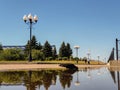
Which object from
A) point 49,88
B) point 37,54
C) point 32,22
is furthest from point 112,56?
point 49,88

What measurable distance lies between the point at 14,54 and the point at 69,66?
3325 cm

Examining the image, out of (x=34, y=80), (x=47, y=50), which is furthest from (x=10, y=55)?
(x=34, y=80)

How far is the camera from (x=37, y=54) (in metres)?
67.8

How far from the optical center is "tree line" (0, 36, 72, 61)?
57.0 meters

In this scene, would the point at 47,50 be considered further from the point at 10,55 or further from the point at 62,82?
the point at 62,82

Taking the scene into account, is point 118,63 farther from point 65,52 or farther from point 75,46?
point 65,52

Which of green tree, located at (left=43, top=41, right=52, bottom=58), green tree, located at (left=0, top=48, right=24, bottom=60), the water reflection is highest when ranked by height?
green tree, located at (left=43, top=41, right=52, bottom=58)

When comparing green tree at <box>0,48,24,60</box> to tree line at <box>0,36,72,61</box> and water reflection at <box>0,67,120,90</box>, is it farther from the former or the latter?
water reflection at <box>0,67,120,90</box>

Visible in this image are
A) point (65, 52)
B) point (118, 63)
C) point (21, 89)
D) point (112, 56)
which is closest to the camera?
point (21, 89)

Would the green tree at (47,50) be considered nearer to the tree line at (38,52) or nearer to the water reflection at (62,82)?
the tree line at (38,52)

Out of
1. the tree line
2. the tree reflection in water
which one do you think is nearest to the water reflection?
the tree reflection in water

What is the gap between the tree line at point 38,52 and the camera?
2243 inches

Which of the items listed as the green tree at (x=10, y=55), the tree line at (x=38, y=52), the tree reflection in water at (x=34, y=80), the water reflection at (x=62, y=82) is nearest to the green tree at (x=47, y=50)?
the tree line at (x=38, y=52)

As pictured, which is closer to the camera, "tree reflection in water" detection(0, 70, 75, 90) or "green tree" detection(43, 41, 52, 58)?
"tree reflection in water" detection(0, 70, 75, 90)
